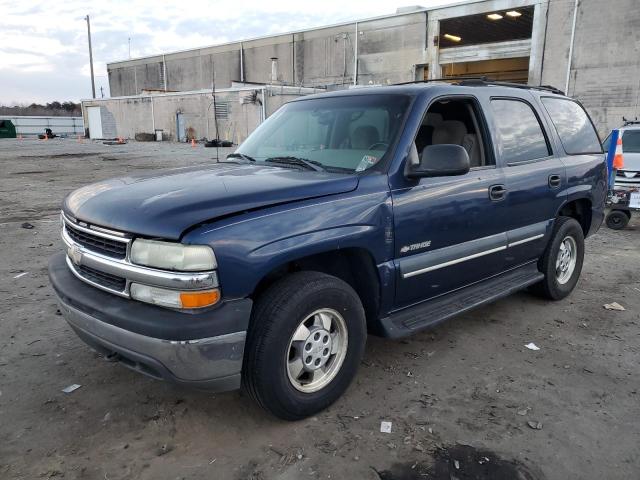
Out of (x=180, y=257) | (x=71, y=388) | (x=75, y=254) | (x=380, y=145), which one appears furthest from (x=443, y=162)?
(x=71, y=388)

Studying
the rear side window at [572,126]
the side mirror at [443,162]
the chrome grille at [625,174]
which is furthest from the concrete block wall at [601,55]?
the side mirror at [443,162]

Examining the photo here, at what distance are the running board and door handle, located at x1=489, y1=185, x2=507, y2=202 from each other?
69 centimetres

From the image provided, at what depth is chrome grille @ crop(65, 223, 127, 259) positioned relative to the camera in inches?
103

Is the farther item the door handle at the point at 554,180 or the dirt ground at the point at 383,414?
the door handle at the point at 554,180

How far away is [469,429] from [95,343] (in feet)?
7.06

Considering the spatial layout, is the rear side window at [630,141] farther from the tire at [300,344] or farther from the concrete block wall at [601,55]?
the concrete block wall at [601,55]

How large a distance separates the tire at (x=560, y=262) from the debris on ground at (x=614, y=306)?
358 mm

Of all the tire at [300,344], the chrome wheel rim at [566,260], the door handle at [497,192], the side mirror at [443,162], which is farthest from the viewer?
the chrome wheel rim at [566,260]

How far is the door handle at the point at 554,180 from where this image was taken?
175 inches

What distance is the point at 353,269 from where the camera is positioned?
3176 millimetres

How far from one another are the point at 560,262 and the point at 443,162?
255 cm

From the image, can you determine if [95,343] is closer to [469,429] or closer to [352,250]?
[352,250]

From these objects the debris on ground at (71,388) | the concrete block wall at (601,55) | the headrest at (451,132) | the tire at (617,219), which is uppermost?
the concrete block wall at (601,55)

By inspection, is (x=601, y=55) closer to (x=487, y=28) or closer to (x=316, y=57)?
(x=487, y=28)
